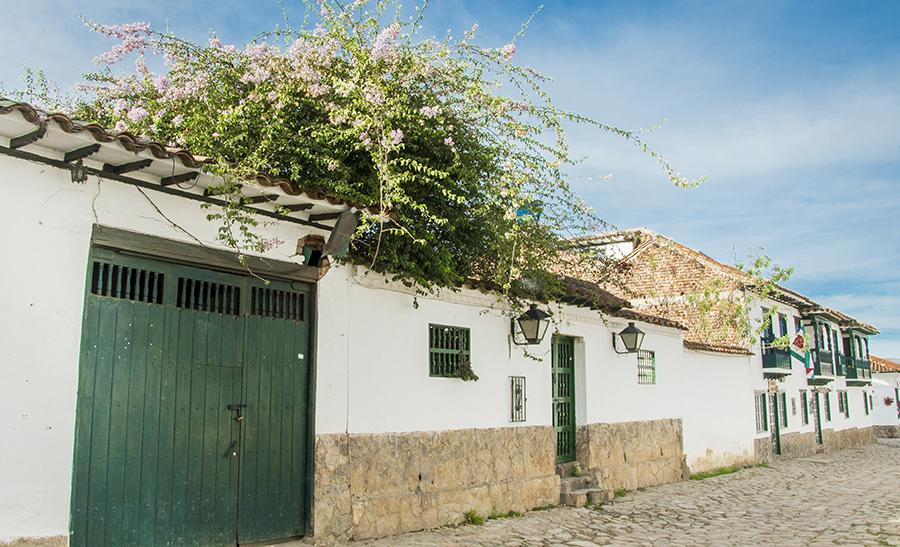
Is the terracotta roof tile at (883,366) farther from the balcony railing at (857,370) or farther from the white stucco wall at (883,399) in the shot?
the balcony railing at (857,370)

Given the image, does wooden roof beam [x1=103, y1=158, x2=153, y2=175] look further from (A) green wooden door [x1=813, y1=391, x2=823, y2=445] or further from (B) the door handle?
(A) green wooden door [x1=813, y1=391, x2=823, y2=445]

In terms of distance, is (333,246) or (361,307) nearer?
(333,246)

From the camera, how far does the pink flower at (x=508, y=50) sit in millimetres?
7926

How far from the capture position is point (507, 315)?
1066cm

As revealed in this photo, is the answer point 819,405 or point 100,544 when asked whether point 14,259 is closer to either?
point 100,544

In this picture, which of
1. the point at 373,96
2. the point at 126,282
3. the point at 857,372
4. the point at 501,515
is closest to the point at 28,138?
the point at 126,282

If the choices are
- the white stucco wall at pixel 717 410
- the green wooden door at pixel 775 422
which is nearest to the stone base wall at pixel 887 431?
the green wooden door at pixel 775 422

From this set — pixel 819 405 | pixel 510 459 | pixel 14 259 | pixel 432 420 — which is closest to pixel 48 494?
pixel 14 259

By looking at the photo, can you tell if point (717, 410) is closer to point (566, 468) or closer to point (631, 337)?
point (631, 337)

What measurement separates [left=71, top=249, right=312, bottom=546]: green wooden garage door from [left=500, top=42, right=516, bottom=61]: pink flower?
3.18 meters

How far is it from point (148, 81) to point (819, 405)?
1098 inches

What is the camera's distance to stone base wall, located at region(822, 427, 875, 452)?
29.0 meters

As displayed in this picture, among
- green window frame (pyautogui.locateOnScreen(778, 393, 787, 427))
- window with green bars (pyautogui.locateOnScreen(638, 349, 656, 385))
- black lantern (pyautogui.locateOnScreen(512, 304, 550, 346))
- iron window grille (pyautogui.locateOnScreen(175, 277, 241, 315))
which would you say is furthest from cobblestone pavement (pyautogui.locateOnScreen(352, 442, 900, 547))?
green window frame (pyautogui.locateOnScreen(778, 393, 787, 427))

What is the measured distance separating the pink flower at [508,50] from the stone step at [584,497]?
21.5ft
